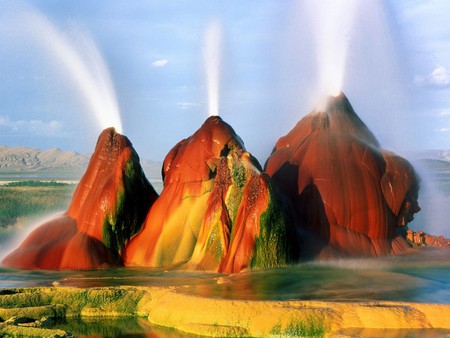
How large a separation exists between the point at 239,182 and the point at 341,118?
4764 mm

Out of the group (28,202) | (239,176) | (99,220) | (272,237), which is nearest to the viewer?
(272,237)

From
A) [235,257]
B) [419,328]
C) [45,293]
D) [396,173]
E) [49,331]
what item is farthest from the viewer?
[396,173]

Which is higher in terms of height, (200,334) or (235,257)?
(235,257)

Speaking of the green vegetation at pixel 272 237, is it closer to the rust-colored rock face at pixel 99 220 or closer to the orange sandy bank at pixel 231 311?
the orange sandy bank at pixel 231 311

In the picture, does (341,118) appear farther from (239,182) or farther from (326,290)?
(326,290)

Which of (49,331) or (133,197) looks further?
(133,197)

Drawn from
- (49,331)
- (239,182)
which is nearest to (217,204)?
(239,182)

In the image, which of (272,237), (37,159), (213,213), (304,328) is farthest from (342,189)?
(37,159)

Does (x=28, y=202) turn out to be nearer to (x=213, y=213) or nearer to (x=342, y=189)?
(x=213, y=213)

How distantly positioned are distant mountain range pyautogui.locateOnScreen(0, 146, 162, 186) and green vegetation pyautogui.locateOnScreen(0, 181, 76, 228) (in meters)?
64.4

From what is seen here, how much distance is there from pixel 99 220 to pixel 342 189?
6782 millimetres

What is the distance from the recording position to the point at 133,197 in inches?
965

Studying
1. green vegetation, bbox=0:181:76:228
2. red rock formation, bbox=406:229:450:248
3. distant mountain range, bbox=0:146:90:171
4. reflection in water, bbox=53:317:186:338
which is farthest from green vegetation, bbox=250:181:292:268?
distant mountain range, bbox=0:146:90:171

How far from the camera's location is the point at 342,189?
75.4 ft
